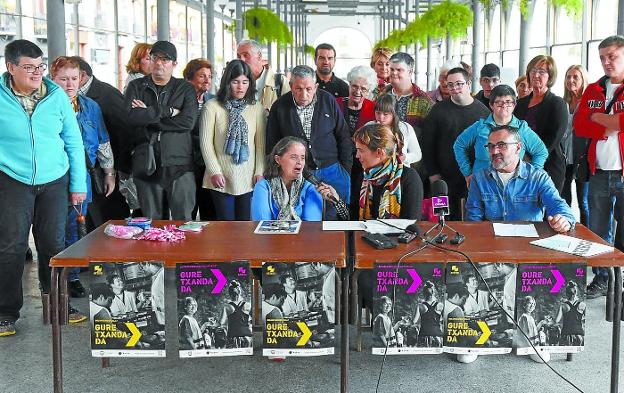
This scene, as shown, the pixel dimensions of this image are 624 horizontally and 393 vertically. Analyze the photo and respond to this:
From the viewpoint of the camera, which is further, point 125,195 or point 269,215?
point 125,195

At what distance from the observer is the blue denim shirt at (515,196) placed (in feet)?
11.3

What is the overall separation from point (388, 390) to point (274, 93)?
2.56 metres

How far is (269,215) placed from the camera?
359 centimetres

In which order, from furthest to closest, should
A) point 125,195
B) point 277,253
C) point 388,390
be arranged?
point 125,195, point 388,390, point 277,253

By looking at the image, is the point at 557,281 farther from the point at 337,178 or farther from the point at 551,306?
the point at 337,178

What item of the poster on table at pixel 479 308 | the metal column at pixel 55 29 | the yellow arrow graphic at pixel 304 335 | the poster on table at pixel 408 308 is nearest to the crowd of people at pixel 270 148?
the poster on table at pixel 479 308

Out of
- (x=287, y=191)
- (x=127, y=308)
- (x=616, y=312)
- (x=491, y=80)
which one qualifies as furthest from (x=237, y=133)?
(x=616, y=312)

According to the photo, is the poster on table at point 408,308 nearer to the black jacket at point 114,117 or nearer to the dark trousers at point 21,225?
the dark trousers at point 21,225

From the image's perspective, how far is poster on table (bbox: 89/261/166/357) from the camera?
2693mm

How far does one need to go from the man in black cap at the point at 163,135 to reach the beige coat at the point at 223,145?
0.11m

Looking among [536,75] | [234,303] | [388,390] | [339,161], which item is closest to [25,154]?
[234,303]

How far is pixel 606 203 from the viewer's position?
14.0ft

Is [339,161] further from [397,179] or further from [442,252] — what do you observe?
[442,252]

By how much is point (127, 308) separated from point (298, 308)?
25.9 inches
